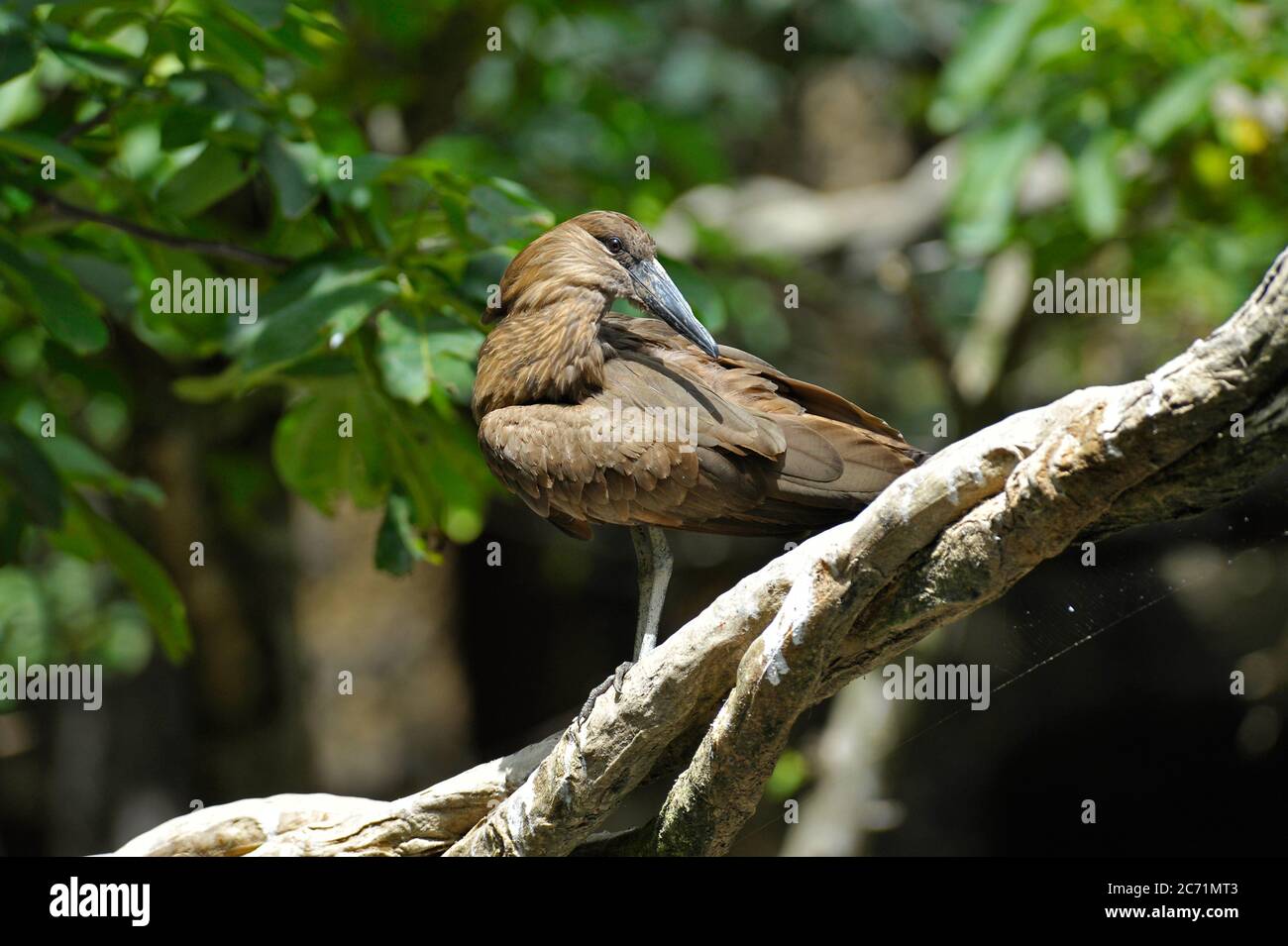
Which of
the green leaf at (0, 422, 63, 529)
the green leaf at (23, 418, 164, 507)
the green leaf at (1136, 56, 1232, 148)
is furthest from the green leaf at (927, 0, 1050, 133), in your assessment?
the green leaf at (0, 422, 63, 529)

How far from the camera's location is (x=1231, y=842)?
7.51 meters

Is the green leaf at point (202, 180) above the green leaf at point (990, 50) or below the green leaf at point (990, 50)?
below

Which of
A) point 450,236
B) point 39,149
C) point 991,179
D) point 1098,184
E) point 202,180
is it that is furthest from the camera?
point 991,179

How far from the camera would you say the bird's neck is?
348 cm

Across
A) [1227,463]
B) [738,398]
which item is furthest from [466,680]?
[1227,463]

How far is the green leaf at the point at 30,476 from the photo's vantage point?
3.75 meters

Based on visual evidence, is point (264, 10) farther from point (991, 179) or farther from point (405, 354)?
point (991, 179)

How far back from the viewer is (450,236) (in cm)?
404

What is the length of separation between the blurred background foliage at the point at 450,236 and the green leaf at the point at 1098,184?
1 centimetres

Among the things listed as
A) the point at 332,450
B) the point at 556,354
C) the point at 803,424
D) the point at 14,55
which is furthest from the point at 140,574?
the point at 803,424

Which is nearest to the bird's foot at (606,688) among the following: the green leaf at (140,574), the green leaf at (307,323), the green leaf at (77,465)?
the green leaf at (307,323)

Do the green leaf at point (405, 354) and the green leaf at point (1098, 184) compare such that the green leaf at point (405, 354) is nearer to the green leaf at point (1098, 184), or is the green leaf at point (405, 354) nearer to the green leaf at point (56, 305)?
the green leaf at point (56, 305)

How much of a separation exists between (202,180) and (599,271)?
4.14 ft
